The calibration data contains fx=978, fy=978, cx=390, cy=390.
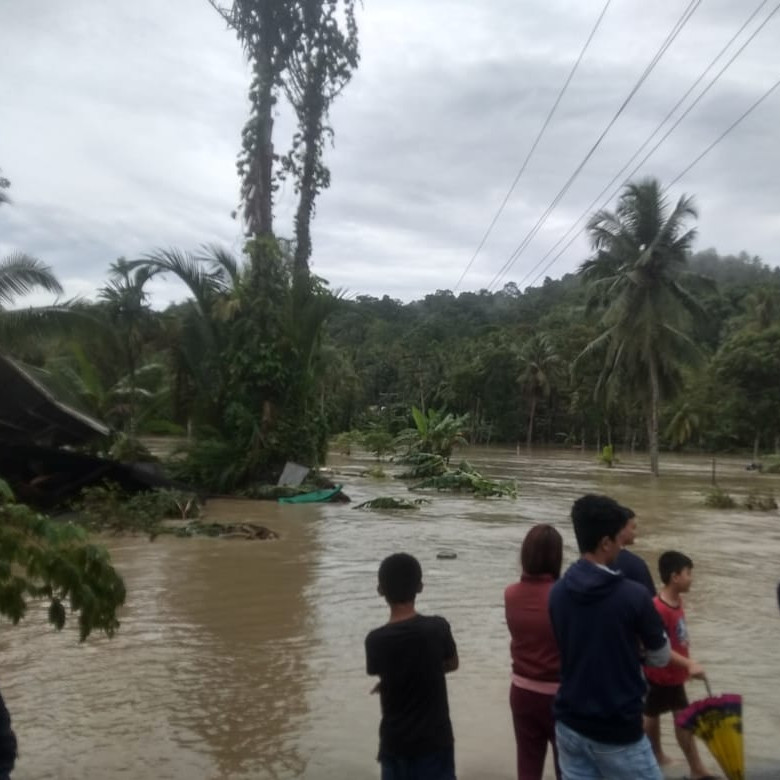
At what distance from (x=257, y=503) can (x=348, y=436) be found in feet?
101

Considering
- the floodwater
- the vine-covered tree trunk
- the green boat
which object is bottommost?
the floodwater

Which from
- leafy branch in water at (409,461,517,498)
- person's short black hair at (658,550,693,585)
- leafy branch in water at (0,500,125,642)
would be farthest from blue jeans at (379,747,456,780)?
leafy branch in water at (409,461,517,498)

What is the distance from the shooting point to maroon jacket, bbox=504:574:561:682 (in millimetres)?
3918

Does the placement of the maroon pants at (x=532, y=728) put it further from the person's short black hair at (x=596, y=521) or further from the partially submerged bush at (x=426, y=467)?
the partially submerged bush at (x=426, y=467)

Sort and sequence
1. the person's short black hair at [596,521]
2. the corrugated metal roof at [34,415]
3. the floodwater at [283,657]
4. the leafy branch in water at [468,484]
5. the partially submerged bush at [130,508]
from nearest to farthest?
the person's short black hair at [596,521] → the floodwater at [283,657] → the corrugated metal roof at [34,415] → the partially submerged bush at [130,508] → the leafy branch in water at [468,484]

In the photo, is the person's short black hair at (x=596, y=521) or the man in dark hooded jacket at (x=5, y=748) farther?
the person's short black hair at (x=596, y=521)

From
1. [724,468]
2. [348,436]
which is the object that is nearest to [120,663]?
[724,468]

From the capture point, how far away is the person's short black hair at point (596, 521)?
3402 millimetres

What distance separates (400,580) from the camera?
3.64m

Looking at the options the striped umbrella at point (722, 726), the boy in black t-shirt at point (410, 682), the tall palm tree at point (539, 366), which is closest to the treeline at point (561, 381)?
the tall palm tree at point (539, 366)

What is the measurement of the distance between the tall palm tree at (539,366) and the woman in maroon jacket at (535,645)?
59.7 meters

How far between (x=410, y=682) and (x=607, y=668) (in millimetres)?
750

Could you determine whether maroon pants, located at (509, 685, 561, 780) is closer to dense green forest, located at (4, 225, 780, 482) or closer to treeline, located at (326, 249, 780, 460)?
dense green forest, located at (4, 225, 780, 482)

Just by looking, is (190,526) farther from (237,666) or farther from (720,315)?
(720,315)
